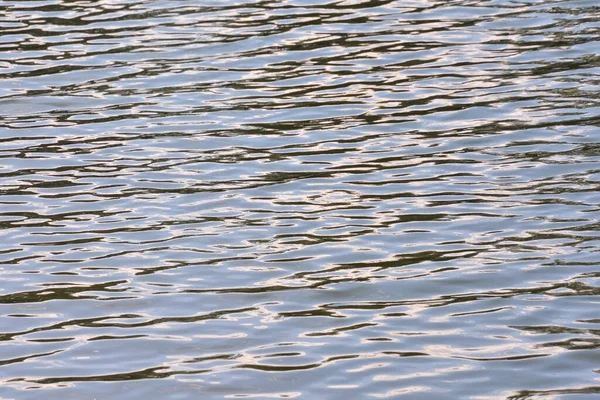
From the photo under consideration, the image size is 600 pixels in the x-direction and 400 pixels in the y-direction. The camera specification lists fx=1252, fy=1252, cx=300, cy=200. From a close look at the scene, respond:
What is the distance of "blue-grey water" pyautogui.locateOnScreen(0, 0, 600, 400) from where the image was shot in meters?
6.46

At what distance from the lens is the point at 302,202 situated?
859cm

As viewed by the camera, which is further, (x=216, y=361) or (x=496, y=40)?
(x=496, y=40)

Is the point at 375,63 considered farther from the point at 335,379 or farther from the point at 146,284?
the point at 335,379

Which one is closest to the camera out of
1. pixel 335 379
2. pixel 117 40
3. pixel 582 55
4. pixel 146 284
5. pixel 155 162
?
pixel 335 379

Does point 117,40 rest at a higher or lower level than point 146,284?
higher

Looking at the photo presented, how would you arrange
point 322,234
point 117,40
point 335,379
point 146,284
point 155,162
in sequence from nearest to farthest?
point 335,379, point 146,284, point 322,234, point 155,162, point 117,40

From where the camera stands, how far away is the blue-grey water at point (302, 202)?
6461 mm

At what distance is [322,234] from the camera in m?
8.03

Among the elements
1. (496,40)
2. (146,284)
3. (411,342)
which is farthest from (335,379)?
(496,40)

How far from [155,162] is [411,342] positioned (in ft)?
11.3

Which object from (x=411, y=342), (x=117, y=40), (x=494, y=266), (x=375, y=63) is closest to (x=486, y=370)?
(x=411, y=342)

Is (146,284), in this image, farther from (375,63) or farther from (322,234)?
(375,63)

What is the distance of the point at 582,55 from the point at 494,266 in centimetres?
467

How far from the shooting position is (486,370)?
6254 millimetres
